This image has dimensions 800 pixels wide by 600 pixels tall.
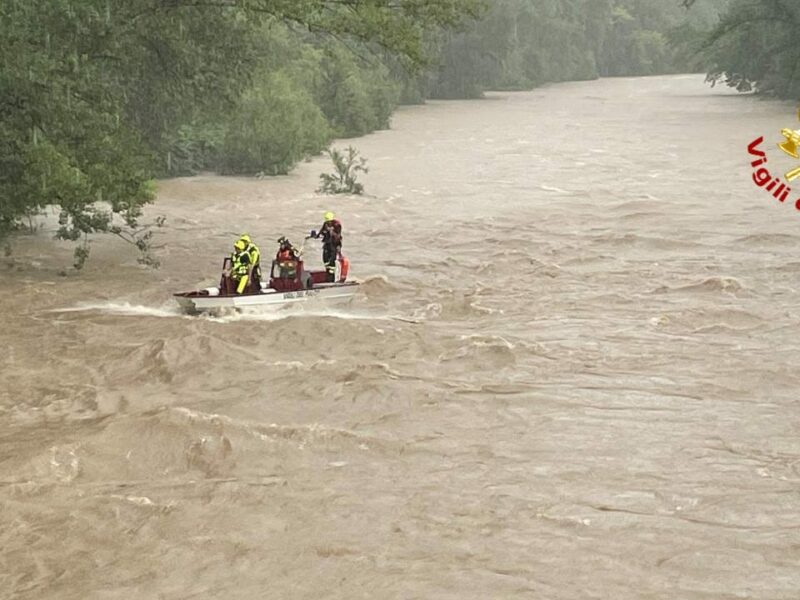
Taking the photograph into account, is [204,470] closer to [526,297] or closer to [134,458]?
[134,458]

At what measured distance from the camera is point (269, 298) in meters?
19.3

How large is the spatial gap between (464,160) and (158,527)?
33.7m

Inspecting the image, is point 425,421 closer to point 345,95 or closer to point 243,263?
point 243,263

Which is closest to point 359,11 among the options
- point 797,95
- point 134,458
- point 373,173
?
point 134,458

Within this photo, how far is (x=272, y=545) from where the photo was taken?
33.9 ft

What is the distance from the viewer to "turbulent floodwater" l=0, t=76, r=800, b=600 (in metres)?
9.98

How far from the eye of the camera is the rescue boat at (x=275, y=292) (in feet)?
62.2

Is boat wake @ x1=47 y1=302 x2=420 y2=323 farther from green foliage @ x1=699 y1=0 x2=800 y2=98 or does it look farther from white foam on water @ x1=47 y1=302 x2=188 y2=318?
green foliage @ x1=699 y1=0 x2=800 y2=98

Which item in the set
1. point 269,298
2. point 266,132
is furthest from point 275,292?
point 266,132

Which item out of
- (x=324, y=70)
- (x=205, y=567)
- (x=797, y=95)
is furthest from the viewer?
(x=797, y=95)

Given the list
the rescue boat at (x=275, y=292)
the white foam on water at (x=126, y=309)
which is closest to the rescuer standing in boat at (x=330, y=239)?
the rescue boat at (x=275, y=292)

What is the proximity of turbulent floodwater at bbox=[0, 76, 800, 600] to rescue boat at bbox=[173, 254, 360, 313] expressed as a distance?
0.98ft

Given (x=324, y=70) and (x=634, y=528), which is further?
(x=324, y=70)

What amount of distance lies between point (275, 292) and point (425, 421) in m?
6.29
